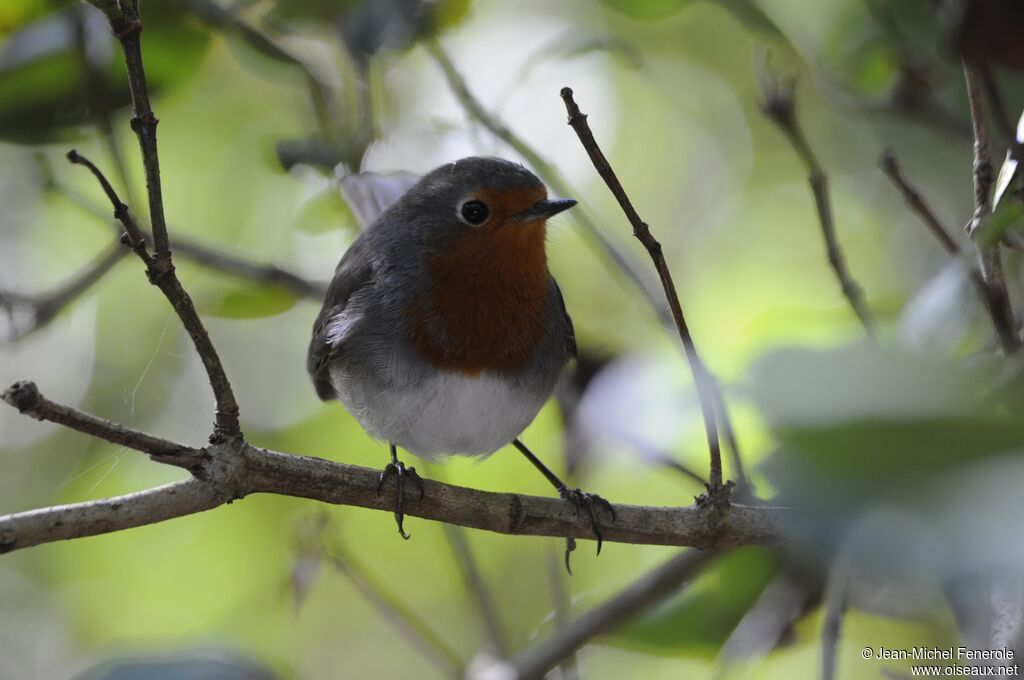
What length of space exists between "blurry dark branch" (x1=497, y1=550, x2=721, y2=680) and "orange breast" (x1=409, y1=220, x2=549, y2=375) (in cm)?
74

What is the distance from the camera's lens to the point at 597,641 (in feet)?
9.98

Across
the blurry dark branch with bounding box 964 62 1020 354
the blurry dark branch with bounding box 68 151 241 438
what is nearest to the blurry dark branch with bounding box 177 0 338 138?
the blurry dark branch with bounding box 68 151 241 438

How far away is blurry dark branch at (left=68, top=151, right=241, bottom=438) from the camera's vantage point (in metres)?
1.69

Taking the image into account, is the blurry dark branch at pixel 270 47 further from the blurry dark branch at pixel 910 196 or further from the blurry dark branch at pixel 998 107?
the blurry dark branch at pixel 998 107

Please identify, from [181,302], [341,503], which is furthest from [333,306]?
[181,302]

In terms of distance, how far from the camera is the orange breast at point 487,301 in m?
2.95

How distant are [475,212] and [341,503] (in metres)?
1.18

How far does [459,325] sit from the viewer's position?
2967mm

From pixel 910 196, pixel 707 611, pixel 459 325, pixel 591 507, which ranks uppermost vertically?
pixel 459 325

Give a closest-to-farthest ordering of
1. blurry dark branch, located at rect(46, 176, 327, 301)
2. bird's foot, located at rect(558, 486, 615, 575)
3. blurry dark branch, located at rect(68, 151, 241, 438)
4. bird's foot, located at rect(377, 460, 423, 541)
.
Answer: blurry dark branch, located at rect(68, 151, 241, 438) < bird's foot, located at rect(377, 460, 423, 541) < bird's foot, located at rect(558, 486, 615, 575) < blurry dark branch, located at rect(46, 176, 327, 301)

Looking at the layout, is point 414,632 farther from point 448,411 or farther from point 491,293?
point 491,293

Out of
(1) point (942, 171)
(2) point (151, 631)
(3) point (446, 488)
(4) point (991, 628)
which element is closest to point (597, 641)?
(3) point (446, 488)

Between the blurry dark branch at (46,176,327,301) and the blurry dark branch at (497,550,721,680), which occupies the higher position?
the blurry dark branch at (46,176,327,301)

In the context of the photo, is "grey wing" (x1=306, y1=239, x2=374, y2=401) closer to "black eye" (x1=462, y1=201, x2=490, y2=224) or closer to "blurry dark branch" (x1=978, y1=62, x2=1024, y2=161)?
"black eye" (x1=462, y1=201, x2=490, y2=224)
